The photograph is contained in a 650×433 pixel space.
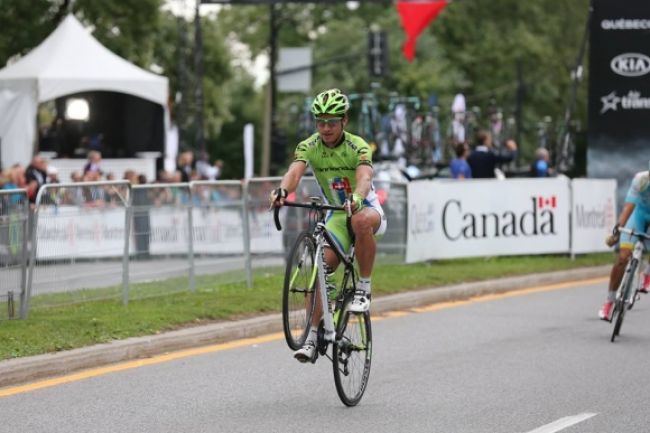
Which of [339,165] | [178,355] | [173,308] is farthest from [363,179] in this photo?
[173,308]

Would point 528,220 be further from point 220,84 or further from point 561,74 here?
point 561,74

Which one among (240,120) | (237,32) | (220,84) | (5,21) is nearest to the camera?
(5,21)

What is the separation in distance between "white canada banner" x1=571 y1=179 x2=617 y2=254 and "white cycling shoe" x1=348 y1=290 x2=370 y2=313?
13.5 meters

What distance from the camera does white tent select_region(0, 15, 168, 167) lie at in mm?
26875

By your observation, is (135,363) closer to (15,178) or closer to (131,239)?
(131,239)

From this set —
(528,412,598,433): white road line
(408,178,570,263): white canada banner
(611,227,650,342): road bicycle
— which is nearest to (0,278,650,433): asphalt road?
(528,412,598,433): white road line

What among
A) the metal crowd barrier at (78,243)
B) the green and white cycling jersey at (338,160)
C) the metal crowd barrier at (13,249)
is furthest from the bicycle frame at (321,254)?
the metal crowd barrier at (78,243)

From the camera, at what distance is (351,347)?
1001cm

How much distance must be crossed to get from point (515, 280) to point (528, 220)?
314cm

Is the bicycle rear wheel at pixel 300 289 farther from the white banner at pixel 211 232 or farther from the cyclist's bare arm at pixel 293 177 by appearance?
the white banner at pixel 211 232

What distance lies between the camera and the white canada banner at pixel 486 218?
2117 centimetres

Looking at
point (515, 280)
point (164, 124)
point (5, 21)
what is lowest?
point (515, 280)

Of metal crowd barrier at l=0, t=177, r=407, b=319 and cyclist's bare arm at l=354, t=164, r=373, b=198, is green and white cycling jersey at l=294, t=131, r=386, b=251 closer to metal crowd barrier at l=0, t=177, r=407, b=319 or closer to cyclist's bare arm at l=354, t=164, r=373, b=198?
cyclist's bare arm at l=354, t=164, r=373, b=198

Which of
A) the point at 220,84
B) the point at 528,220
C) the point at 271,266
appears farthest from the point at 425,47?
the point at 271,266
